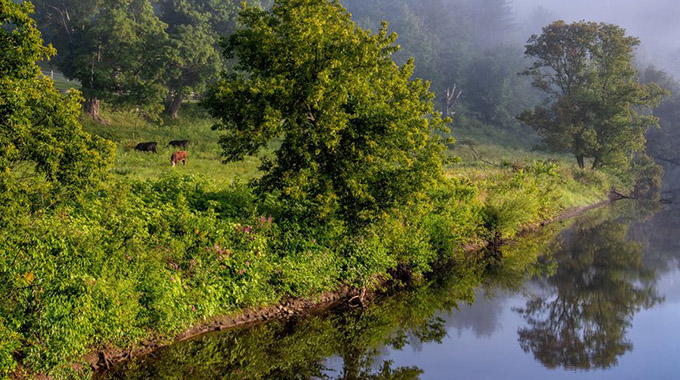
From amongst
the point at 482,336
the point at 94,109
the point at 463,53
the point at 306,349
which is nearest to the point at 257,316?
the point at 306,349

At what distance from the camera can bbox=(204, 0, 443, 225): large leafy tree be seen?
717 inches

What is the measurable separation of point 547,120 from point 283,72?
48.9m

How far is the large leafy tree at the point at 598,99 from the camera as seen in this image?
A: 57062mm

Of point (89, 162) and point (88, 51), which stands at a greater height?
point (88, 51)

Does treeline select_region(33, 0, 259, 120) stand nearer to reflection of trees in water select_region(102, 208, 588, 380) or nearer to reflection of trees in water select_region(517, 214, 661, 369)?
reflection of trees in water select_region(102, 208, 588, 380)

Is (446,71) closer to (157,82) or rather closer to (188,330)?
(157,82)

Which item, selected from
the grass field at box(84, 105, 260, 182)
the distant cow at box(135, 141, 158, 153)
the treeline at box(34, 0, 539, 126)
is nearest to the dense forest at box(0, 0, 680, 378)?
the grass field at box(84, 105, 260, 182)

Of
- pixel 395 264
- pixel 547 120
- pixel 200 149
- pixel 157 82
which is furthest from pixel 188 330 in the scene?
pixel 547 120

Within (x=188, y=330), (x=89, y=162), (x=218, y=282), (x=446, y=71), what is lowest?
(x=188, y=330)

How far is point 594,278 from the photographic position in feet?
87.2

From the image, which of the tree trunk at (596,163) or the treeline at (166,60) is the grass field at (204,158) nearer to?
the tree trunk at (596,163)

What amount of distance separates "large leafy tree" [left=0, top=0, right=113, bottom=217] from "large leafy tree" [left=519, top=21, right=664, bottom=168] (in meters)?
52.3

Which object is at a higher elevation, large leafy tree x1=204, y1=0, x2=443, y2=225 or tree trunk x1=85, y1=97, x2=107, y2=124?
large leafy tree x1=204, y1=0, x2=443, y2=225

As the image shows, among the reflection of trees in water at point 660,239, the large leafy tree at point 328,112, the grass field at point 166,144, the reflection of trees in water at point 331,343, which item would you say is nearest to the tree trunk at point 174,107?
the grass field at point 166,144
